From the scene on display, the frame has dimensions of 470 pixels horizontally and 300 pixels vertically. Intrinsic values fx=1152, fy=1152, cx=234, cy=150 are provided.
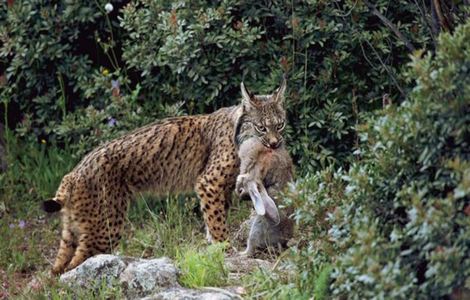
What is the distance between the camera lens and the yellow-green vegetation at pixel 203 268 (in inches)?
259

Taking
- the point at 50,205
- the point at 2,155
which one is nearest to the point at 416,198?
the point at 50,205

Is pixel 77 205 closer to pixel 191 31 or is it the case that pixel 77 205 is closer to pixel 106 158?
pixel 106 158

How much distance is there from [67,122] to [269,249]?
308cm

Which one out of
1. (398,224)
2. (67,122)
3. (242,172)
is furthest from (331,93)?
(398,224)

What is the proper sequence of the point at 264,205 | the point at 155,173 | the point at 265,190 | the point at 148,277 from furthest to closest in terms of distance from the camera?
the point at 155,173 → the point at 265,190 → the point at 264,205 → the point at 148,277

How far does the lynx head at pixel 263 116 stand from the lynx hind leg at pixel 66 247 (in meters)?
1.41

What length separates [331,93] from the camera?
917cm

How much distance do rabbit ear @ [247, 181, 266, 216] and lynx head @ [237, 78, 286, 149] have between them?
802 mm

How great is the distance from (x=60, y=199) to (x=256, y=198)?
1.74 m

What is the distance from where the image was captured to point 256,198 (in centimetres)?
730

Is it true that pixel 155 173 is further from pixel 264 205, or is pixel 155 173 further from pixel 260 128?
pixel 264 205

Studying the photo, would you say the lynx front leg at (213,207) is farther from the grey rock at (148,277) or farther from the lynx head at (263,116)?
the grey rock at (148,277)

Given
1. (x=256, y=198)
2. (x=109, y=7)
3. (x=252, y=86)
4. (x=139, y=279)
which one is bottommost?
(x=252, y=86)

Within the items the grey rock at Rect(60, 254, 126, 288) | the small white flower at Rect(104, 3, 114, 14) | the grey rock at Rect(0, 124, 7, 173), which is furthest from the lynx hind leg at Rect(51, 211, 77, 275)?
the small white flower at Rect(104, 3, 114, 14)
